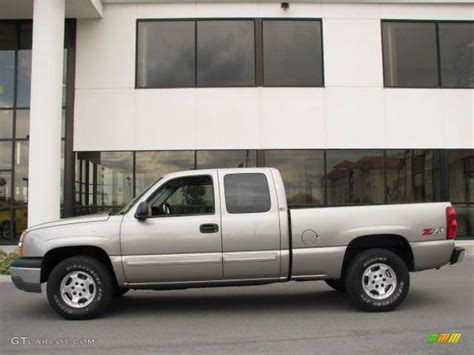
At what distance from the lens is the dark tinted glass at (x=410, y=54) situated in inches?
623

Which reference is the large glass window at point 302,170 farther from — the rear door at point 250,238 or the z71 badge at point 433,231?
the rear door at point 250,238

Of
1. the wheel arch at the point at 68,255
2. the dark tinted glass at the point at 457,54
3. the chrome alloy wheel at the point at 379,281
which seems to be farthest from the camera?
the dark tinted glass at the point at 457,54

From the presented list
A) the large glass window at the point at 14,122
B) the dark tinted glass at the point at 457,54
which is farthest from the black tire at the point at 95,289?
the dark tinted glass at the point at 457,54

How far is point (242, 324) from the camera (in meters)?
6.53

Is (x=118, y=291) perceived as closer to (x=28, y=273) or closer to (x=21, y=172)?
(x=28, y=273)

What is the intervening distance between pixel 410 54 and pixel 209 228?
11.6 m

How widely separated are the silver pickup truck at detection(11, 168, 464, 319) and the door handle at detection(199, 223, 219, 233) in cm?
1

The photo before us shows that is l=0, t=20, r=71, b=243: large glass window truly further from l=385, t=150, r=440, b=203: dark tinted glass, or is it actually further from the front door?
l=385, t=150, r=440, b=203: dark tinted glass

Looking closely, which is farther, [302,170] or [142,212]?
[302,170]

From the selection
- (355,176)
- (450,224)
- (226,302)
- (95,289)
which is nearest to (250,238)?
(226,302)

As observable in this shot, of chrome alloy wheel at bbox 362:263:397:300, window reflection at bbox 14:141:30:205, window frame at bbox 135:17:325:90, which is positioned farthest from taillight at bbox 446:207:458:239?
window reflection at bbox 14:141:30:205

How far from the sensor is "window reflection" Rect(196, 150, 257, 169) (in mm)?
15188

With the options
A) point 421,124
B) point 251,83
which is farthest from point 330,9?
point 421,124

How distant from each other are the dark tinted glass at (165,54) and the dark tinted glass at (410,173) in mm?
6454
